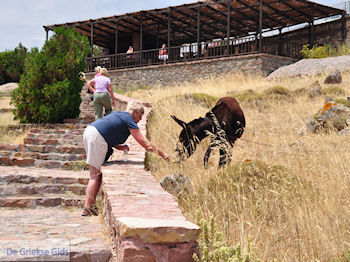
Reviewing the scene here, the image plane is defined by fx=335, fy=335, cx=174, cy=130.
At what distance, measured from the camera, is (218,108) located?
18.0 ft

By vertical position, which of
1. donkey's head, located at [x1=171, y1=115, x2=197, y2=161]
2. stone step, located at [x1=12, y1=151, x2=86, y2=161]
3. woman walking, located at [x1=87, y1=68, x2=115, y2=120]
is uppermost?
woman walking, located at [x1=87, y1=68, x2=115, y2=120]

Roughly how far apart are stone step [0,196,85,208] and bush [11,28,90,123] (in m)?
5.73

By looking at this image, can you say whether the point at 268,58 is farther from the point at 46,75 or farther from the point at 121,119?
the point at 121,119

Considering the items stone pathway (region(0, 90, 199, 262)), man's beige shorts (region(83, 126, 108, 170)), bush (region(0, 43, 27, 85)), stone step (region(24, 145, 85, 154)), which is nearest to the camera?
stone pathway (region(0, 90, 199, 262))

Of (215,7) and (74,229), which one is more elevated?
(215,7)

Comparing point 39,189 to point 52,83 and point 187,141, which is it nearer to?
point 187,141

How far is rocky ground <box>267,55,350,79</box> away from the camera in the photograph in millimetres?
13741

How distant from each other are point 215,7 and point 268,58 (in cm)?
461

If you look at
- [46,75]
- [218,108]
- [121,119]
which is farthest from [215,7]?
[121,119]

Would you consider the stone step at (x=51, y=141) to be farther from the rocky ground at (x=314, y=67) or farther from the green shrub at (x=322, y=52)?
the green shrub at (x=322, y=52)

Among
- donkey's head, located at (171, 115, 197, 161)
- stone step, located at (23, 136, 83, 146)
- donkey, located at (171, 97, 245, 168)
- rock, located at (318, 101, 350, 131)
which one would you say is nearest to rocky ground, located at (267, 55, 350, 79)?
rock, located at (318, 101, 350, 131)

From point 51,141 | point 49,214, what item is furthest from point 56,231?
point 51,141

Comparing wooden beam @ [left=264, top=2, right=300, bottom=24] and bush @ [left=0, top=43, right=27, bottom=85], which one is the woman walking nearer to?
wooden beam @ [left=264, top=2, right=300, bottom=24]

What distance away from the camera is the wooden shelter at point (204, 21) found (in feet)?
59.2
